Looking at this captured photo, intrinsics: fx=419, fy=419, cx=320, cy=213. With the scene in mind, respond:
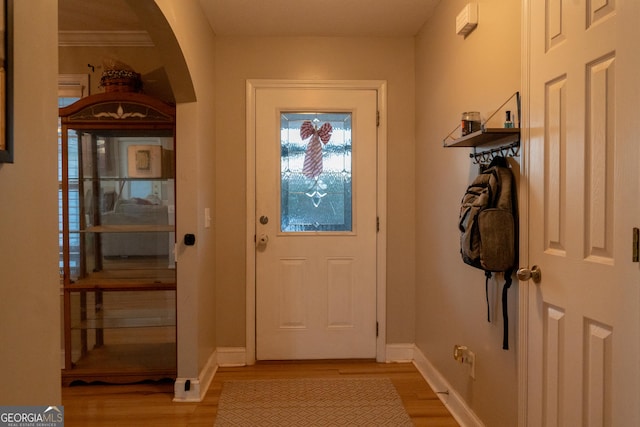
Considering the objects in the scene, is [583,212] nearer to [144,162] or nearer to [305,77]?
[305,77]

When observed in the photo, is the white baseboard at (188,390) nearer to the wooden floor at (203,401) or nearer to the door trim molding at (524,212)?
the wooden floor at (203,401)

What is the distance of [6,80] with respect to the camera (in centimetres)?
90

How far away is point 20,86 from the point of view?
37.7 inches

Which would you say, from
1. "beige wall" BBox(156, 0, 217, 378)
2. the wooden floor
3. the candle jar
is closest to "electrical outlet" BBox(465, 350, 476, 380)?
the wooden floor

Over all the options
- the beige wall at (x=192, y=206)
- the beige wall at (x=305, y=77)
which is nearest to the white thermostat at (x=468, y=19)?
the beige wall at (x=305, y=77)

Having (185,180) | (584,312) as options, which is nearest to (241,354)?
(185,180)

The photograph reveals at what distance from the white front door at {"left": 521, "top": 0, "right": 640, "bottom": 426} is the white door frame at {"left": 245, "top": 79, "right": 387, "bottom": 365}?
5.02ft

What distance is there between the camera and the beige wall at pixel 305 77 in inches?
119

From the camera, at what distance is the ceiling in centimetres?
257

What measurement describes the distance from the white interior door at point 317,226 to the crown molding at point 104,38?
1.01 m

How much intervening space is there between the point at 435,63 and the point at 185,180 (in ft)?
5.58

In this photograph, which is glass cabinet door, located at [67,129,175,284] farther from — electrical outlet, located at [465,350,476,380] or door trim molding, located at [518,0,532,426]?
door trim molding, located at [518,0,532,426]

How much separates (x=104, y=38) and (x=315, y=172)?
1757 millimetres

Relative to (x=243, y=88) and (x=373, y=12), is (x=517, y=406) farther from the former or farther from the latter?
(x=243, y=88)
